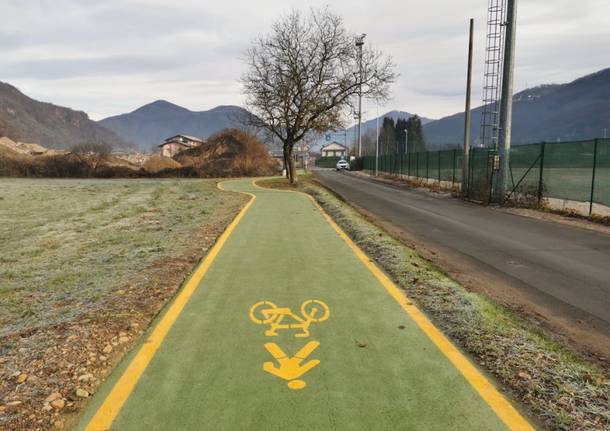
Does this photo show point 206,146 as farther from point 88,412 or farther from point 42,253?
point 88,412

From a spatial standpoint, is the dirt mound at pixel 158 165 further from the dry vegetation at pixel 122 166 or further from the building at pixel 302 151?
the building at pixel 302 151

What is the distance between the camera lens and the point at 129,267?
698cm

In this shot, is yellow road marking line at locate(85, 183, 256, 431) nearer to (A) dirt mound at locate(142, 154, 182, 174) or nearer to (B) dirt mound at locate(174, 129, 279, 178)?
(B) dirt mound at locate(174, 129, 279, 178)

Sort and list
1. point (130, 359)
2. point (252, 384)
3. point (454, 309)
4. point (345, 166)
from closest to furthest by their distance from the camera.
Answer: point (252, 384) → point (130, 359) → point (454, 309) → point (345, 166)

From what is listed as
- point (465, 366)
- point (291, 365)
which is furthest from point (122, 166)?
point (465, 366)

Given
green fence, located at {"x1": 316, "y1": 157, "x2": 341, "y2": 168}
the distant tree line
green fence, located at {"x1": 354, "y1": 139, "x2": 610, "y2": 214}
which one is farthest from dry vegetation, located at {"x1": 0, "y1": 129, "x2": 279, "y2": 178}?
the distant tree line

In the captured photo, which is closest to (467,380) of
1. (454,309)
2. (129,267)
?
(454,309)

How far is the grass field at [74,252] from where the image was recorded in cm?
524

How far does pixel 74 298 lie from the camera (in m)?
5.46

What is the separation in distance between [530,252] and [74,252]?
8.81m

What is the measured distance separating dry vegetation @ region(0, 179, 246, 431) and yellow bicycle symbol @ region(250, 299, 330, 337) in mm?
1219

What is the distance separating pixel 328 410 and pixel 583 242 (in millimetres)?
8924

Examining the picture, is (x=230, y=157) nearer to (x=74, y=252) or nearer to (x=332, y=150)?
(x=74, y=252)

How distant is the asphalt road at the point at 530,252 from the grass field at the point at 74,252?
556cm
